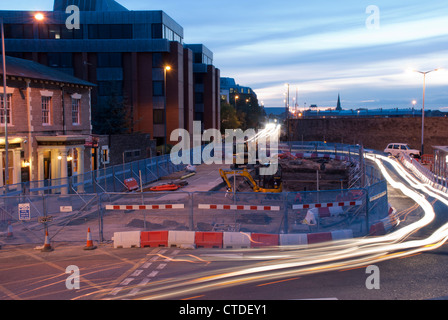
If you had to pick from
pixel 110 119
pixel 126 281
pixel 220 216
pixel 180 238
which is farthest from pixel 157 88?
pixel 126 281

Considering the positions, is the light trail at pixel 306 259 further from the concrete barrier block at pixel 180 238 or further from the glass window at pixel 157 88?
the glass window at pixel 157 88

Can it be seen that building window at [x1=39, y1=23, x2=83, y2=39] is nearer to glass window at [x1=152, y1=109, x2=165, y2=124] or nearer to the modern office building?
the modern office building

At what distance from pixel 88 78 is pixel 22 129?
98.6 ft

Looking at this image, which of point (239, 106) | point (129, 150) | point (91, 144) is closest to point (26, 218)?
point (91, 144)

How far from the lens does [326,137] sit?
83.7 meters

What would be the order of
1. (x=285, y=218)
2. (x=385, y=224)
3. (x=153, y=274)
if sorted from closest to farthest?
(x=153, y=274) < (x=285, y=218) < (x=385, y=224)

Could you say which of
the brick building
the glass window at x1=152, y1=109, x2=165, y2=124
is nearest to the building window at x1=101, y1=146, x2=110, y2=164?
the brick building

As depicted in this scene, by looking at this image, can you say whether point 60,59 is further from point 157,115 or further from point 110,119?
point 110,119

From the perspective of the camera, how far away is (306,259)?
12.9 metres

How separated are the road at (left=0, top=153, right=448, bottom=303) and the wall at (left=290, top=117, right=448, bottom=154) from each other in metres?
59.8

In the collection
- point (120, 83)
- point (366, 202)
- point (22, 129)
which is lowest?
point (366, 202)

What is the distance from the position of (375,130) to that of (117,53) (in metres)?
46.1

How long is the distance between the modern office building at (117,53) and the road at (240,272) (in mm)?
39136
